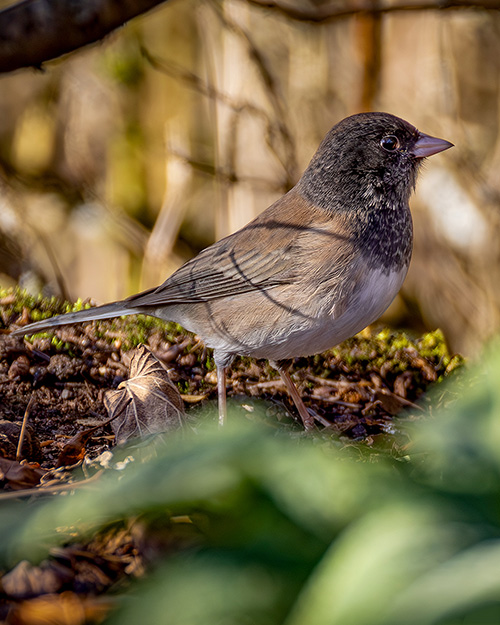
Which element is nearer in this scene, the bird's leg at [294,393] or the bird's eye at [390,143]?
the bird's leg at [294,393]

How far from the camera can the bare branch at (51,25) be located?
265 centimetres

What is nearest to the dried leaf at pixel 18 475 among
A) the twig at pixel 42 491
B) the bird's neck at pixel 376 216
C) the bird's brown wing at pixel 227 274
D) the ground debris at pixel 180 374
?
the twig at pixel 42 491

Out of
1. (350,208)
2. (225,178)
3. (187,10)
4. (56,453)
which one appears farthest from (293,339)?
(187,10)

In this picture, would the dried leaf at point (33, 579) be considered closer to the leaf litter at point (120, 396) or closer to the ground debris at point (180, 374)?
the leaf litter at point (120, 396)

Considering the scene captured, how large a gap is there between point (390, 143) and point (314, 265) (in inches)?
23.6

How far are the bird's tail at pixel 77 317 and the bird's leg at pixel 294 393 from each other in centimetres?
66

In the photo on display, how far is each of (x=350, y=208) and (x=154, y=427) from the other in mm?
1109

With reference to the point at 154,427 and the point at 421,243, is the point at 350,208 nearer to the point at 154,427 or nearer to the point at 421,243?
the point at 154,427

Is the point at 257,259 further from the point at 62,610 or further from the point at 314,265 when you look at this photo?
the point at 62,610

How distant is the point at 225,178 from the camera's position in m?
4.99

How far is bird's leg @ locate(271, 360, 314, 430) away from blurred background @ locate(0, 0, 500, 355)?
1956 millimetres

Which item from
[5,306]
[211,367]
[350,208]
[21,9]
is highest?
[21,9]

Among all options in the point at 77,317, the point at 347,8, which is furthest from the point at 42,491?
the point at 347,8

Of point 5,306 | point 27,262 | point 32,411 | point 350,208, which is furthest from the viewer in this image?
point 27,262
